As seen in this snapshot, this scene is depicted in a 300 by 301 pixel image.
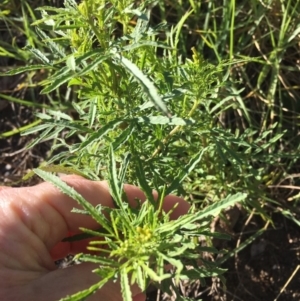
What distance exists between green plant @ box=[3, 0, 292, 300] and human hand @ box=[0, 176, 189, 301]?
3.4 inches

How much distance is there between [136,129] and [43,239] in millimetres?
477

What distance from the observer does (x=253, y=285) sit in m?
2.42

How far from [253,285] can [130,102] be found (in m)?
1.26

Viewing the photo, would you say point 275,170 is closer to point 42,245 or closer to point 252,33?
point 252,33

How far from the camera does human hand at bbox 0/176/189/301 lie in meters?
1.48

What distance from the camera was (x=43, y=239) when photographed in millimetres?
1684

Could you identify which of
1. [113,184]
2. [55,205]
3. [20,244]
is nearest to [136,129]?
[113,184]

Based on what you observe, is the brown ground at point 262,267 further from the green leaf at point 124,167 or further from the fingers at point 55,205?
the green leaf at point 124,167

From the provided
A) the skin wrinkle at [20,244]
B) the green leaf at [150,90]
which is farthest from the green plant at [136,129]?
the skin wrinkle at [20,244]

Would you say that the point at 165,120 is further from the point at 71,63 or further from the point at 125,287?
the point at 125,287

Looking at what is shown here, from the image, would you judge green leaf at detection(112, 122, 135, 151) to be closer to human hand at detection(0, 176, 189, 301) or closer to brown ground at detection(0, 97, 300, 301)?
human hand at detection(0, 176, 189, 301)

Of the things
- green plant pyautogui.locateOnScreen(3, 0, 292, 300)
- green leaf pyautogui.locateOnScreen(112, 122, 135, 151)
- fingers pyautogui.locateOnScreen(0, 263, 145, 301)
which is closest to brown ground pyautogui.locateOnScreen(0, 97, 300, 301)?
green plant pyautogui.locateOnScreen(3, 0, 292, 300)

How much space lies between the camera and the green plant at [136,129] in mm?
1319

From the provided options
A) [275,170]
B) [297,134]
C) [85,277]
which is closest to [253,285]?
[275,170]
